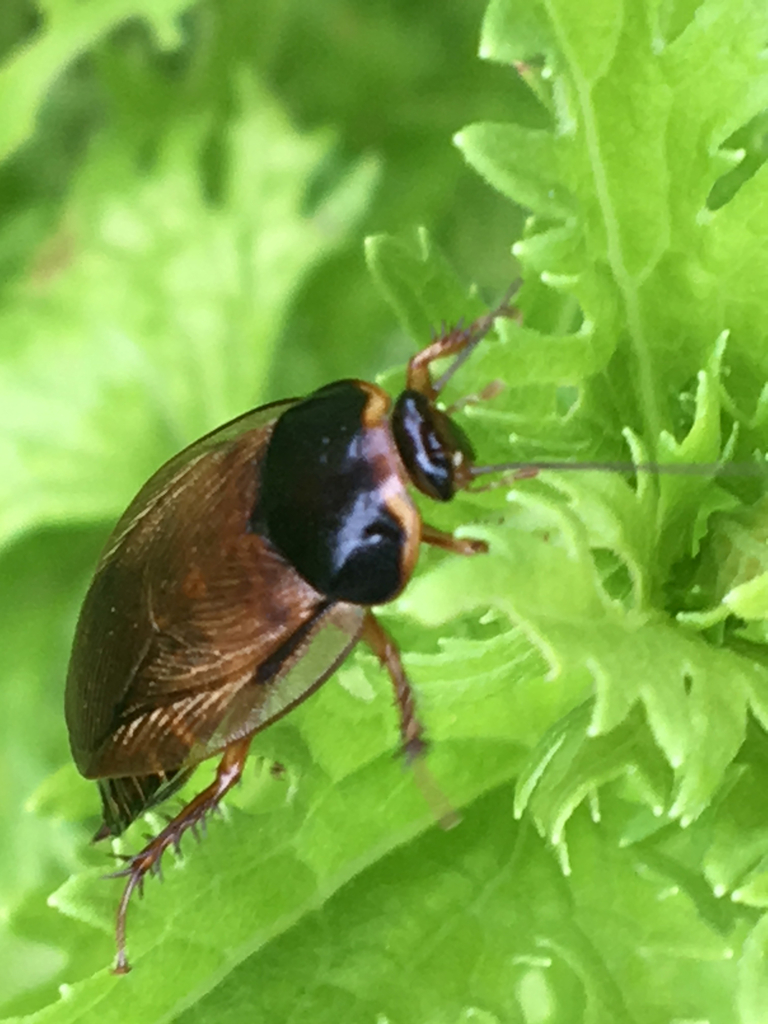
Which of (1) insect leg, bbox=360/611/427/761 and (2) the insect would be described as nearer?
(1) insect leg, bbox=360/611/427/761

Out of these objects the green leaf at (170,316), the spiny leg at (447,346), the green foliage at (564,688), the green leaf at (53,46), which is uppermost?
the green leaf at (53,46)

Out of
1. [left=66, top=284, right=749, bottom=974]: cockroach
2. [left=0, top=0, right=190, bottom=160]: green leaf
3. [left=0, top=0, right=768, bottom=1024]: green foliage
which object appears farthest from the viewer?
[left=0, top=0, right=190, bottom=160]: green leaf

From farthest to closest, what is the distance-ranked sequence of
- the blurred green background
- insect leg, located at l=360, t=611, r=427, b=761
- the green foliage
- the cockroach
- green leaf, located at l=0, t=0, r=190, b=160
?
the blurred green background, green leaf, located at l=0, t=0, r=190, b=160, the cockroach, insect leg, located at l=360, t=611, r=427, b=761, the green foliage

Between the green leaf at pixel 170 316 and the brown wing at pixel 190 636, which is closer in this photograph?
the brown wing at pixel 190 636

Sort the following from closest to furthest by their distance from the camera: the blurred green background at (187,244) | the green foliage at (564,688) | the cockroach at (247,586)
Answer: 1. the green foliage at (564,688)
2. the cockroach at (247,586)
3. the blurred green background at (187,244)

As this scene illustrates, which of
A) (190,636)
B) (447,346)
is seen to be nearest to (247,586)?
(190,636)

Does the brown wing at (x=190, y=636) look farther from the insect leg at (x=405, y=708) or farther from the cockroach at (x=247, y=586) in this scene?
the insect leg at (x=405, y=708)

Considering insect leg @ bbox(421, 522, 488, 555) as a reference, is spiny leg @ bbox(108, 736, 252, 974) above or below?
below

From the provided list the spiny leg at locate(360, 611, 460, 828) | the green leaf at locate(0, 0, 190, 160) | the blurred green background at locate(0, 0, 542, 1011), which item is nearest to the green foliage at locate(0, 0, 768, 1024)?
the spiny leg at locate(360, 611, 460, 828)

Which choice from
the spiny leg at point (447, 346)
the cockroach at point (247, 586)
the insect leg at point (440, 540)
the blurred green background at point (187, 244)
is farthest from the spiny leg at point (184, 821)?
the blurred green background at point (187, 244)

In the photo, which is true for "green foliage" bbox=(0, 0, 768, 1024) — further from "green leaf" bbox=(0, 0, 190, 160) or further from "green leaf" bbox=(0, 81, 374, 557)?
"green leaf" bbox=(0, 0, 190, 160)
